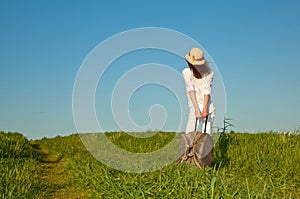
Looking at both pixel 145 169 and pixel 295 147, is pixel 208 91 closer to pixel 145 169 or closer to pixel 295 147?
pixel 145 169

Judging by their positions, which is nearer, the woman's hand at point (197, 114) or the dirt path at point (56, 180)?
the dirt path at point (56, 180)

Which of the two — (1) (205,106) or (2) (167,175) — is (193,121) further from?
(2) (167,175)

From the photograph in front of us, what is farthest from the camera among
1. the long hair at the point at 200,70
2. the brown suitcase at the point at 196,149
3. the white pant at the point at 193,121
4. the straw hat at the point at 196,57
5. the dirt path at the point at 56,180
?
the white pant at the point at 193,121

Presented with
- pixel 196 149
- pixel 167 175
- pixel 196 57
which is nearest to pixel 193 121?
pixel 196 149

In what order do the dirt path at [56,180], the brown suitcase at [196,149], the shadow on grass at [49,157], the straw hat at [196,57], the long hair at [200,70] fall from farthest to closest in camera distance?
the shadow on grass at [49,157] < the long hair at [200,70] < the straw hat at [196,57] < the brown suitcase at [196,149] < the dirt path at [56,180]

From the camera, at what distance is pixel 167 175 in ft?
19.4

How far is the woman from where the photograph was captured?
24.1ft

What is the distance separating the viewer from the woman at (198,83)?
24.1 ft

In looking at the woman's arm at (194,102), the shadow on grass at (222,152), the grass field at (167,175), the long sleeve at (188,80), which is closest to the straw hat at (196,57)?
the long sleeve at (188,80)

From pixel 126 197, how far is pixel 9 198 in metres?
1.49

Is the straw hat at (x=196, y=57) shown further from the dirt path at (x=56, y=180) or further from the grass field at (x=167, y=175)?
the dirt path at (x=56, y=180)

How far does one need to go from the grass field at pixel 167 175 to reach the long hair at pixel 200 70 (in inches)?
68.9

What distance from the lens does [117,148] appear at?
10945 millimetres

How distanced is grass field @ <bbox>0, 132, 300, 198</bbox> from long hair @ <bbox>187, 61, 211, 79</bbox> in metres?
1.75
